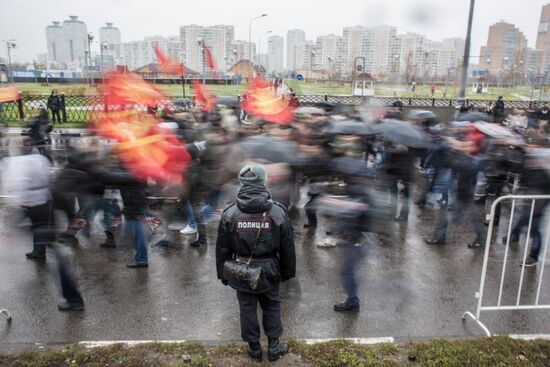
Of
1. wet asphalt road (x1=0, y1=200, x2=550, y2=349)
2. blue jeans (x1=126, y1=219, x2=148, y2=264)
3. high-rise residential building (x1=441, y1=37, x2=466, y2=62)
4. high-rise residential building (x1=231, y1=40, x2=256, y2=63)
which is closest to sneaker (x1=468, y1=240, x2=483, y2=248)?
wet asphalt road (x1=0, y1=200, x2=550, y2=349)

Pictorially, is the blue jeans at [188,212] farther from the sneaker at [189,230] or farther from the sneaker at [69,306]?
the sneaker at [69,306]

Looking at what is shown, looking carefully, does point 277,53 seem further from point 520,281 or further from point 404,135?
point 520,281

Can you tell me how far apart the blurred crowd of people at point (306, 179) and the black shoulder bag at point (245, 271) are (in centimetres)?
128

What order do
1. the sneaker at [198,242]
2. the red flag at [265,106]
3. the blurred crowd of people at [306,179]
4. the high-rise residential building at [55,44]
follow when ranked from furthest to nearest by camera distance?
the high-rise residential building at [55,44]
the red flag at [265,106]
the sneaker at [198,242]
the blurred crowd of people at [306,179]

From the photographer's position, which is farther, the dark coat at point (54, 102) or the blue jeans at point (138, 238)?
the dark coat at point (54, 102)

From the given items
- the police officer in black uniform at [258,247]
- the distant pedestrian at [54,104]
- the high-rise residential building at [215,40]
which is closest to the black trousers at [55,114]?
the distant pedestrian at [54,104]

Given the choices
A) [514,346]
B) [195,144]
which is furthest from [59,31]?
[514,346]

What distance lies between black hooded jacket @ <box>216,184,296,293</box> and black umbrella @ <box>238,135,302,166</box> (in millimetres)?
1538

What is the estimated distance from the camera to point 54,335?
4.20 metres

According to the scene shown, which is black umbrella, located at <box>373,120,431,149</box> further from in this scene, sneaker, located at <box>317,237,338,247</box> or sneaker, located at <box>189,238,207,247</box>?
sneaker, located at <box>189,238,207,247</box>

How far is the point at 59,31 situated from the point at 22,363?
250 ft

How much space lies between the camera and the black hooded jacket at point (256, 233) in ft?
11.4

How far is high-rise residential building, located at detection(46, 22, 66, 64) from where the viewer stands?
6874cm

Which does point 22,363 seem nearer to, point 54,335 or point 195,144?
point 54,335
